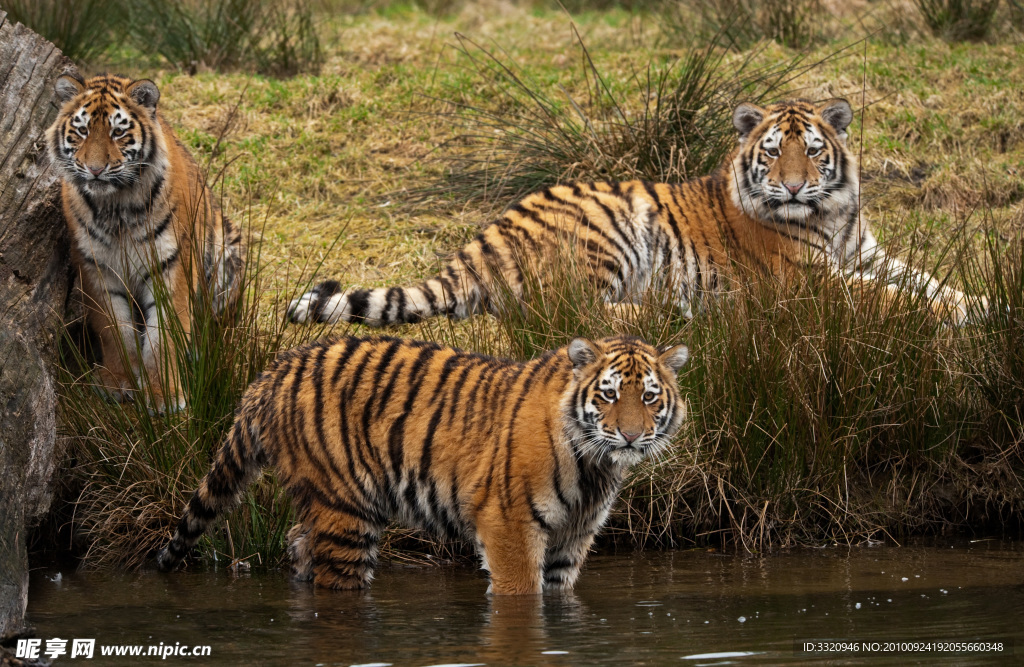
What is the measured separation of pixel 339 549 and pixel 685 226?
3.48 meters

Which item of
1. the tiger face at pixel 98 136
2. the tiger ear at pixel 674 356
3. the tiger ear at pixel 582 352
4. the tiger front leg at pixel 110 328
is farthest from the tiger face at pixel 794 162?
the tiger front leg at pixel 110 328

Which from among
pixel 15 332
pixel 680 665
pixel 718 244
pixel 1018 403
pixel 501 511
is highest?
pixel 718 244

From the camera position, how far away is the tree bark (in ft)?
15.0

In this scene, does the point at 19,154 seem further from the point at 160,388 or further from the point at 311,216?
the point at 311,216

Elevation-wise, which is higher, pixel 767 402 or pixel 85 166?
pixel 85 166

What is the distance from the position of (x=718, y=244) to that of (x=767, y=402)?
1.98 m

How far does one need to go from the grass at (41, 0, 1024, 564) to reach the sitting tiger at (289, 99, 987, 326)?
309mm

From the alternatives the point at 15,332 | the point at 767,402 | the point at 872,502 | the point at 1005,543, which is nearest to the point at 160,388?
the point at 15,332

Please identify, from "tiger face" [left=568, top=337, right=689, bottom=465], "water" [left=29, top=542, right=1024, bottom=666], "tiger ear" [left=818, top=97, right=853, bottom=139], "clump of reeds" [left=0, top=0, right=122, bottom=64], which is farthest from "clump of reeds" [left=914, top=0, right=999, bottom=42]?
"tiger face" [left=568, top=337, right=689, bottom=465]

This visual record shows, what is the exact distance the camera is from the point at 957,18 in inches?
474

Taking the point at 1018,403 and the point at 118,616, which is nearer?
the point at 118,616

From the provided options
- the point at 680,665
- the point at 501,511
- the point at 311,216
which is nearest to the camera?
the point at 680,665

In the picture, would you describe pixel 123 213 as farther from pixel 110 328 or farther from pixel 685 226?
pixel 685 226

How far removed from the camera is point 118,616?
4.70 metres
